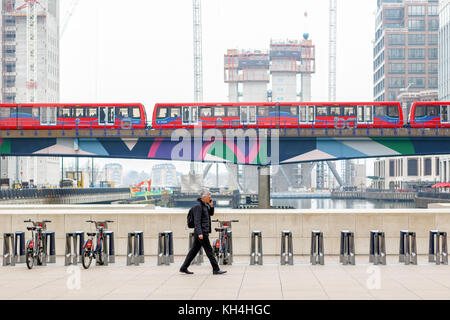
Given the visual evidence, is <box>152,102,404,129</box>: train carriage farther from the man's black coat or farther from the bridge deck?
the man's black coat

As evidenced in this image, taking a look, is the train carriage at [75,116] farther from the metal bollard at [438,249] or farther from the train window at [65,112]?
the metal bollard at [438,249]

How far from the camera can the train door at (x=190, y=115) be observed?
5128 cm

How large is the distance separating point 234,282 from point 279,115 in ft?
133

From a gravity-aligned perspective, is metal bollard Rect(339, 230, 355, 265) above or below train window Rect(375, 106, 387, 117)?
below

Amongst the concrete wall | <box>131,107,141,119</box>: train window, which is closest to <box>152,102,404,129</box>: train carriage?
<box>131,107,141,119</box>: train window

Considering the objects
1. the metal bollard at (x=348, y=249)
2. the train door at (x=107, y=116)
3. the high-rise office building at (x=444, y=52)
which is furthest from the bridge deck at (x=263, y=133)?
the high-rise office building at (x=444, y=52)

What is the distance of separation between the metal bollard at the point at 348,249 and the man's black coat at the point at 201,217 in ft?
11.4

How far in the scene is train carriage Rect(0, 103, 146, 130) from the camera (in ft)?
168

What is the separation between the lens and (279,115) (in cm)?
5156

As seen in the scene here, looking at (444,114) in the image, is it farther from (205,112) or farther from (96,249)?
(96,249)

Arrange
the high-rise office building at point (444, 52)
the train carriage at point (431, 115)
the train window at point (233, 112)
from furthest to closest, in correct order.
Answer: the high-rise office building at point (444, 52) < the train window at point (233, 112) < the train carriage at point (431, 115)

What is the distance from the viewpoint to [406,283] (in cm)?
1150
